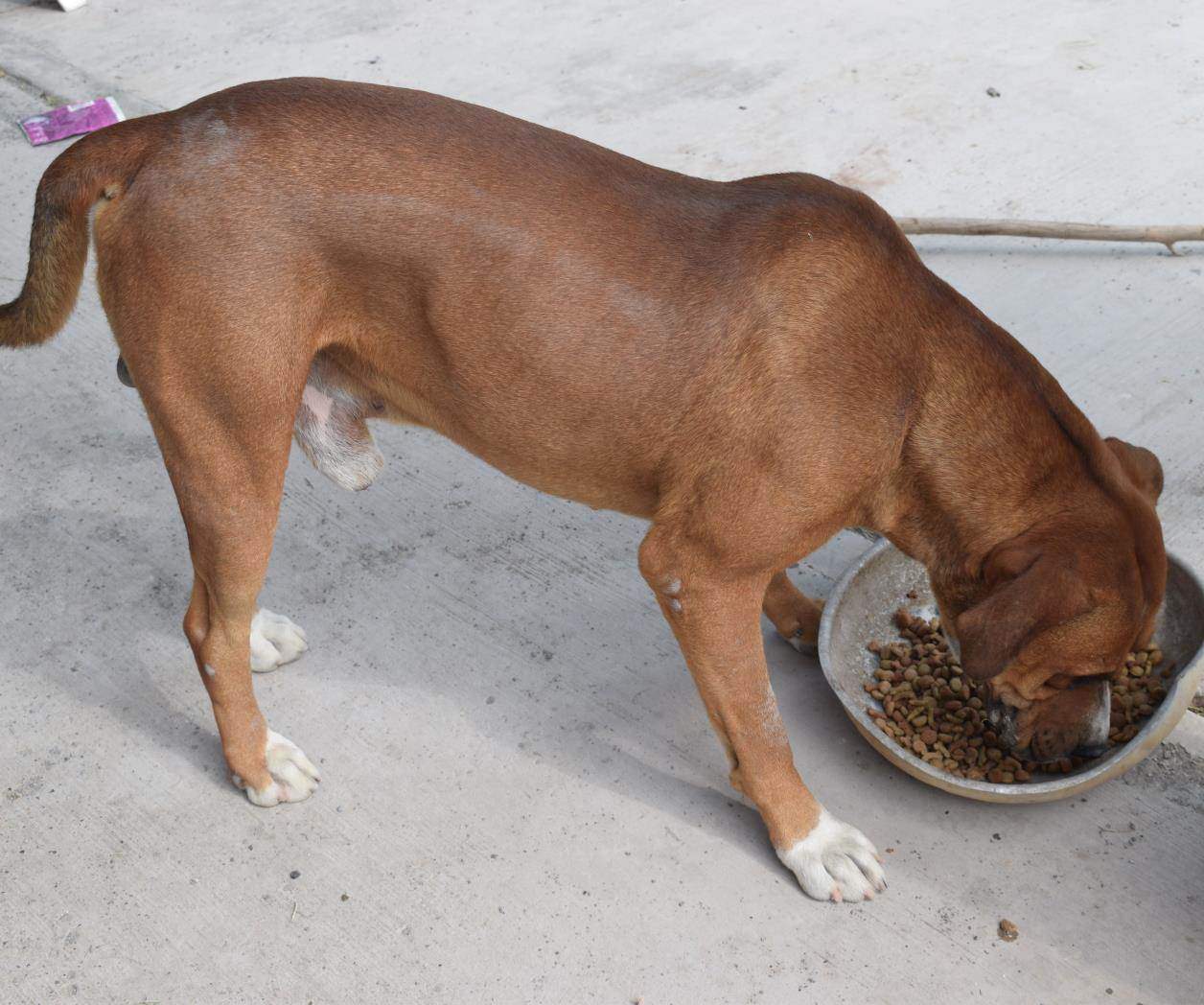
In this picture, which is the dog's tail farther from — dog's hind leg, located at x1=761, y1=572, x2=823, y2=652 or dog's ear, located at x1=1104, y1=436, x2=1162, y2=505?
dog's ear, located at x1=1104, y1=436, x2=1162, y2=505

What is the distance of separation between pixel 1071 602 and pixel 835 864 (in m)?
0.91

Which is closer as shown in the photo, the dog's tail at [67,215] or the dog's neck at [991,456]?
the dog's neck at [991,456]

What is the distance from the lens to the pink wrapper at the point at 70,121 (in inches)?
251

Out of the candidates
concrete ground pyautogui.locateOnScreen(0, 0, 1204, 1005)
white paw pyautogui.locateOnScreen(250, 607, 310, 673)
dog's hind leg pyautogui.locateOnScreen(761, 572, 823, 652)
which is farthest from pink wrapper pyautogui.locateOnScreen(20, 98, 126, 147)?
dog's hind leg pyautogui.locateOnScreen(761, 572, 823, 652)

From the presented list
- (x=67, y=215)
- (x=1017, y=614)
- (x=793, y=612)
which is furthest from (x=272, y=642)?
(x=1017, y=614)

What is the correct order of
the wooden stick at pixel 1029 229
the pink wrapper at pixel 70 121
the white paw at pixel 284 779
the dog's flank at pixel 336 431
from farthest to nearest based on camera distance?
the pink wrapper at pixel 70 121 → the wooden stick at pixel 1029 229 → the white paw at pixel 284 779 → the dog's flank at pixel 336 431

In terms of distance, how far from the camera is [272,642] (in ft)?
12.5

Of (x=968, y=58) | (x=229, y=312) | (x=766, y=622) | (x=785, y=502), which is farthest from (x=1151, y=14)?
Answer: (x=229, y=312)

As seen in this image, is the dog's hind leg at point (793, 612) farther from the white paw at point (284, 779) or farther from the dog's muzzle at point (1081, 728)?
the white paw at point (284, 779)

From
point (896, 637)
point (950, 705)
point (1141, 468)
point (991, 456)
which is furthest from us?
point (896, 637)

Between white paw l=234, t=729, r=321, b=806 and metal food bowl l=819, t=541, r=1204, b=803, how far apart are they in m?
1.40

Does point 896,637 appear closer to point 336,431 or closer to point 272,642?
point 336,431

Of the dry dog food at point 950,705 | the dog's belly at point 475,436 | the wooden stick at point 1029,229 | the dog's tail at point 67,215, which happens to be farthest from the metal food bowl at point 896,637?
the dog's tail at point 67,215

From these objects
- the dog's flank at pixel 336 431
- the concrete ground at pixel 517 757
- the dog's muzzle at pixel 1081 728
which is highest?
the dog's flank at pixel 336 431
